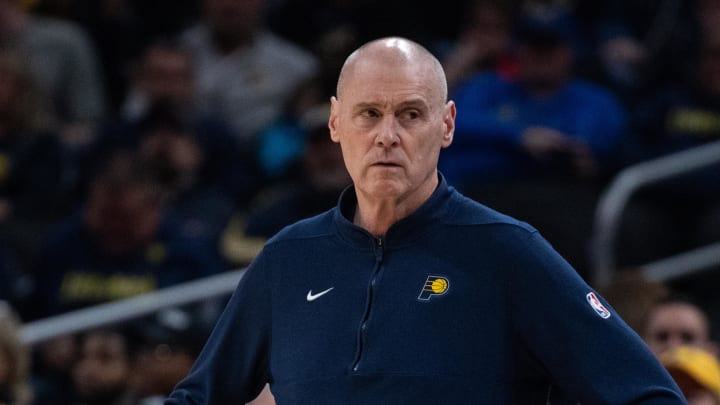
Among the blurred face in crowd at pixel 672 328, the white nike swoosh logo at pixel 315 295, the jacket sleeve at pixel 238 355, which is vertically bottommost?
the blurred face in crowd at pixel 672 328

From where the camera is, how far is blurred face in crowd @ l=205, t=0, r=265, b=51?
934 cm

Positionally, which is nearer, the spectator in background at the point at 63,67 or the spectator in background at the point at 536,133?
the spectator in background at the point at 536,133

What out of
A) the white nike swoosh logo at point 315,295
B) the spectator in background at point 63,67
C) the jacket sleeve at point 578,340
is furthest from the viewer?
the spectator in background at point 63,67

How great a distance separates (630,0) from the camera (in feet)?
30.7

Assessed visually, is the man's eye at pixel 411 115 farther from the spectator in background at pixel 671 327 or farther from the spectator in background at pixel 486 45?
the spectator in background at pixel 486 45

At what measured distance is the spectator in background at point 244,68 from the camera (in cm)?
921

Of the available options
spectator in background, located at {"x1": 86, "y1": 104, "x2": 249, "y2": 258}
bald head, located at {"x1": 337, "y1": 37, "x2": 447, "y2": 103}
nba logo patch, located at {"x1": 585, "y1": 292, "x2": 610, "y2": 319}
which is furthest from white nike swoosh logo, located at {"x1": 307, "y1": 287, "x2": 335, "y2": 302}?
spectator in background, located at {"x1": 86, "y1": 104, "x2": 249, "y2": 258}

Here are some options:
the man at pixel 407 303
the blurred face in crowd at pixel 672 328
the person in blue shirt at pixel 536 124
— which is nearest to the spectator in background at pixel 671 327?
the blurred face in crowd at pixel 672 328

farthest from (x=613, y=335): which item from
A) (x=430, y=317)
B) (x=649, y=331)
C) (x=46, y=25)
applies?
(x=46, y=25)

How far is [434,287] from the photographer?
323 cm

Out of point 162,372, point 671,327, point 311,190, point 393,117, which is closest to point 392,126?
point 393,117

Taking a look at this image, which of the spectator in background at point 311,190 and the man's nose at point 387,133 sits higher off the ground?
the man's nose at point 387,133

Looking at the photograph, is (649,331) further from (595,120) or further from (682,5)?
(682,5)

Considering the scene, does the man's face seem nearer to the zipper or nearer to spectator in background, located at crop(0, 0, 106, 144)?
the zipper
